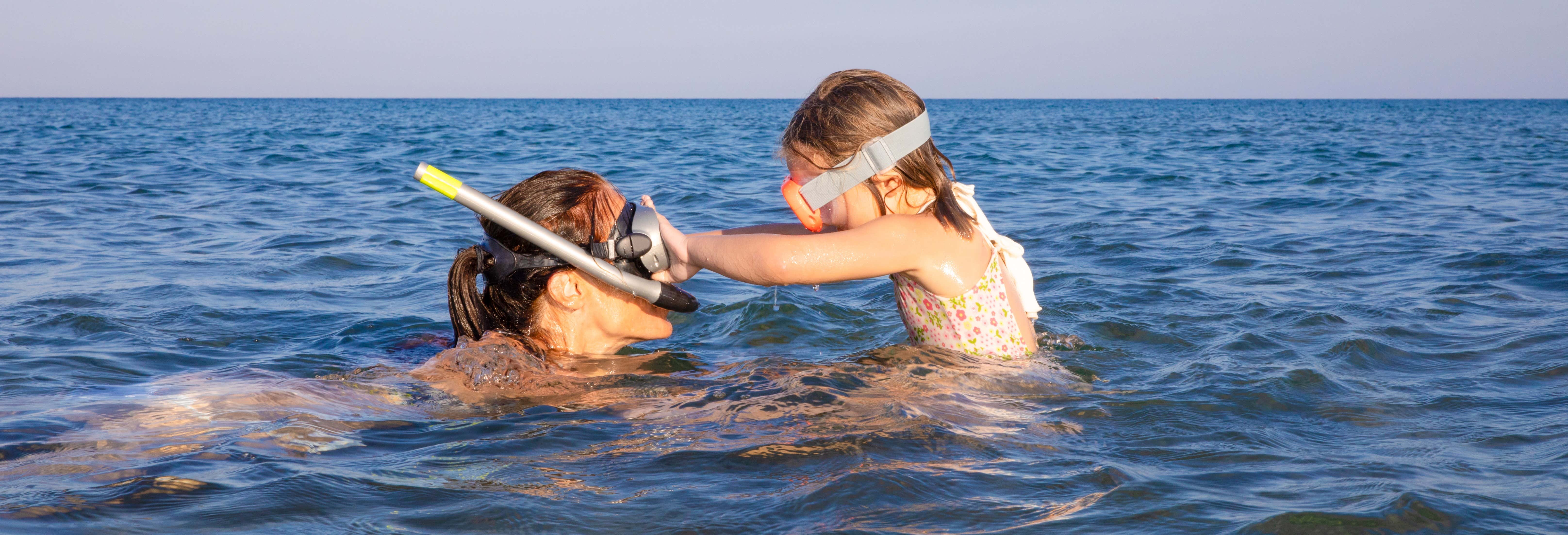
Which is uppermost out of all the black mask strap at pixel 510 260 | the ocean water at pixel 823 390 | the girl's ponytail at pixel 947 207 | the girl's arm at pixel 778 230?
the girl's ponytail at pixel 947 207

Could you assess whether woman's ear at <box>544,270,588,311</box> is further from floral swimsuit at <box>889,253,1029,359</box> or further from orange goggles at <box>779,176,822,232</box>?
floral swimsuit at <box>889,253,1029,359</box>

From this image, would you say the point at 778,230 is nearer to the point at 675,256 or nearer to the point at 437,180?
the point at 675,256

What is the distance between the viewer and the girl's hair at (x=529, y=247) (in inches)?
139

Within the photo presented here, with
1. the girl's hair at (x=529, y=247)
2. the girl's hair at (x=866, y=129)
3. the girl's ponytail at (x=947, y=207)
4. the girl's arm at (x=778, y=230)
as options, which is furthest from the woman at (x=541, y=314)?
the girl's ponytail at (x=947, y=207)

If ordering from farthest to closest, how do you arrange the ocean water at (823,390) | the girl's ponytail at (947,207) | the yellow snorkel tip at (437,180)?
1. the girl's ponytail at (947,207)
2. the yellow snorkel tip at (437,180)
3. the ocean water at (823,390)

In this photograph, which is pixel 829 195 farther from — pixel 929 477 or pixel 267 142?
pixel 267 142

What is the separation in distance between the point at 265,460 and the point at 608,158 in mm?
16934

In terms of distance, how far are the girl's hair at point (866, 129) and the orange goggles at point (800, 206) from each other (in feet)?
0.35

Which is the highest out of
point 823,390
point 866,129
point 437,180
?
point 866,129

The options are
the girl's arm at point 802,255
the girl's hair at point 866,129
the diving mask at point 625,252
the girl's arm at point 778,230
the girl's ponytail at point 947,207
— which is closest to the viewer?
the girl's arm at point 802,255

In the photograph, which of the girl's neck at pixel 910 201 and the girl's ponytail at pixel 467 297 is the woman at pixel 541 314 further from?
the girl's neck at pixel 910 201

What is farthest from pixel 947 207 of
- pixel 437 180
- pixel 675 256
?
pixel 437 180

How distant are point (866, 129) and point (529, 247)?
1.26 m

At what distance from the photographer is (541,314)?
3795 mm
